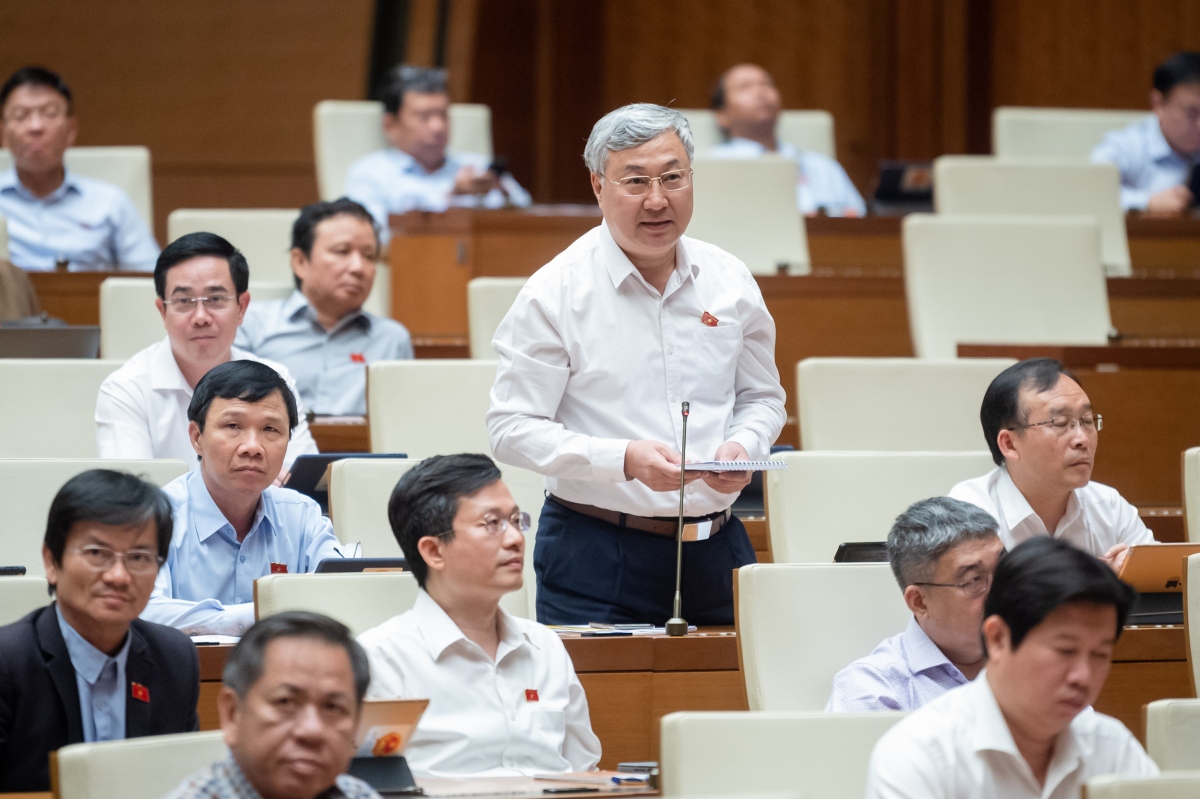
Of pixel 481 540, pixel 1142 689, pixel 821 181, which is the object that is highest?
pixel 821 181

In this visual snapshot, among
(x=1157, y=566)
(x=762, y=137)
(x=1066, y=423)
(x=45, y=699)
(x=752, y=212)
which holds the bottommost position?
(x=45, y=699)

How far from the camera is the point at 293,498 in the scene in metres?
2.79

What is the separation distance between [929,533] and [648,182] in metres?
0.69

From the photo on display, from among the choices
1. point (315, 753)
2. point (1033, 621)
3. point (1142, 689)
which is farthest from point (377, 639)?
point (1142, 689)

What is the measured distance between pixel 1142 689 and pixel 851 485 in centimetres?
→ 62

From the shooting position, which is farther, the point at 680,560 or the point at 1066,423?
the point at 1066,423

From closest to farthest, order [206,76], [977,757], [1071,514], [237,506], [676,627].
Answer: [977,757]
[676,627]
[237,506]
[1071,514]
[206,76]

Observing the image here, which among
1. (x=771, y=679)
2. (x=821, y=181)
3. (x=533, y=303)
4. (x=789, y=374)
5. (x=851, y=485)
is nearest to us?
(x=771, y=679)

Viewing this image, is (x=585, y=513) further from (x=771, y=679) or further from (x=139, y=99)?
(x=139, y=99)

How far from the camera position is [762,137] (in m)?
5.80

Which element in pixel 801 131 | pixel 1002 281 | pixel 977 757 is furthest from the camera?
pixel 801 131

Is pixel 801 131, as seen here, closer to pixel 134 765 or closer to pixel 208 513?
pixel 208 513

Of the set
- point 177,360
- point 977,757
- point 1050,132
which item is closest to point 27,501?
point 177,360

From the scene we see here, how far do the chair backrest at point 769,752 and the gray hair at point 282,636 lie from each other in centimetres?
35
